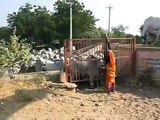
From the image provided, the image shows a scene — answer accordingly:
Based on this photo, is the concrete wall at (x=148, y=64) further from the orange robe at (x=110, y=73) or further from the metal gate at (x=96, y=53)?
the orange robe at (x=110, y=73)

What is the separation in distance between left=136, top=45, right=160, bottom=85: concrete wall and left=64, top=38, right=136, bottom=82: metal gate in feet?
0.78

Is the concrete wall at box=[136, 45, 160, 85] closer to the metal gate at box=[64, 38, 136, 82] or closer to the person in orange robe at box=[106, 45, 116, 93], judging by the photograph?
the metal gate at box=[64, 38, 136, 82]

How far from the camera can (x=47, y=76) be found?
41.2 ft

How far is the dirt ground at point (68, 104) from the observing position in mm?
9531

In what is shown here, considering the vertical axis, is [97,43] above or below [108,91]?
above

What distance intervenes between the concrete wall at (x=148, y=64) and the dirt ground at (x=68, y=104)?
1.36 m

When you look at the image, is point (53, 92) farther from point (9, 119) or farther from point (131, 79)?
point (131, 79)

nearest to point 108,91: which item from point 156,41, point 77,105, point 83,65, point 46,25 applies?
point 83,65

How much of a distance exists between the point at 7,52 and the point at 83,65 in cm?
247

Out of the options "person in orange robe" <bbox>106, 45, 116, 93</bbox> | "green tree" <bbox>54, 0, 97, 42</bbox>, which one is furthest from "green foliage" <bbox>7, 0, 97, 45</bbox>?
"person in orange robe" <bbox>106, 45, 116, 93</bbox>

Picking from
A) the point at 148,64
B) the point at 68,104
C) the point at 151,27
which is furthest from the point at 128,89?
the point at 151,27

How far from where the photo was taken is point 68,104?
34.2 feet

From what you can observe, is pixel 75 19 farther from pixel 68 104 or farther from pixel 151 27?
pixel 68 104

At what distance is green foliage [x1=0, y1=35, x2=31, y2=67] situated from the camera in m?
12.3
